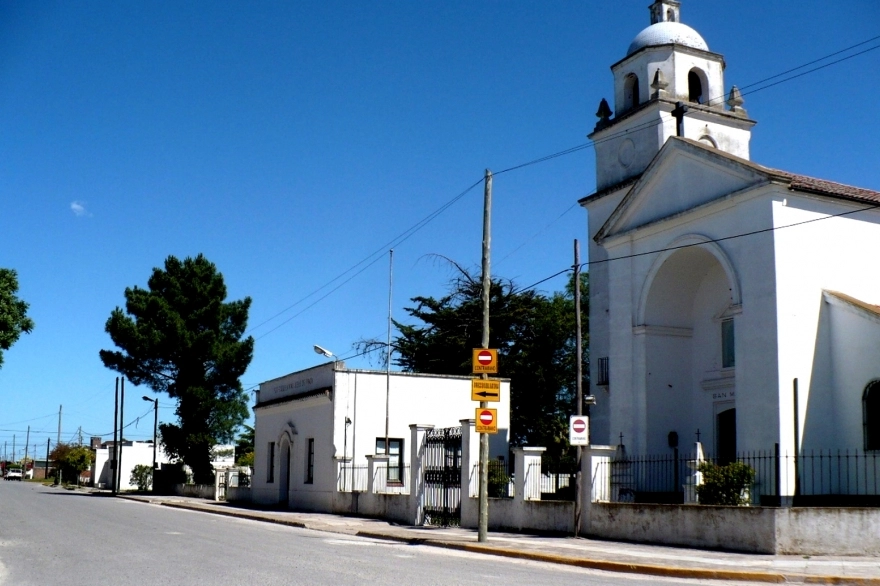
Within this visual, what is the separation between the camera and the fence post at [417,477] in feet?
83.4

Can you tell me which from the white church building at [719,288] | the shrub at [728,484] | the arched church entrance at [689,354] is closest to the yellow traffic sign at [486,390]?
the shrub at [728,484]

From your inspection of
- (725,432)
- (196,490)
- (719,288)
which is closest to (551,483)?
(725,432)

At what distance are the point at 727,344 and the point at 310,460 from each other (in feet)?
54.4

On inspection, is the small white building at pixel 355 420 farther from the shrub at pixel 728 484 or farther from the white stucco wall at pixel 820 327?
the shrub at pixel 728 484

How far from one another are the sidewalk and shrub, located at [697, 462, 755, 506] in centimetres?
183

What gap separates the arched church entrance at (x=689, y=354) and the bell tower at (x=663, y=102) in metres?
8.45

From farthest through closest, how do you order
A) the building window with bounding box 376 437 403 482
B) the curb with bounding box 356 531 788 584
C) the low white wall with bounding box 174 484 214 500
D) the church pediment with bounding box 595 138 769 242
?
the low white wall with bounding box 174 484 214 500 < the building window with bounding box 376 437 403 482 < the church pediment with bounding box 595 138 769 242 < the curb with bounding box 356 531 788 584

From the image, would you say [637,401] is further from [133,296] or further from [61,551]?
[133,296]

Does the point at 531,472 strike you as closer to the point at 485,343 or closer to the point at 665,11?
the point at 485,343

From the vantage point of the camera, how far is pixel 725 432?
1037 inches

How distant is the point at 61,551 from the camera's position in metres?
16.8

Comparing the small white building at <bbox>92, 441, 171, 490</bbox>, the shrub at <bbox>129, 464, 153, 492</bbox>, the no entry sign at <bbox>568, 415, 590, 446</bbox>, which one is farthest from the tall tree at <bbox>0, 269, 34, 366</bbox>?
the small white building at <bbox>92, 441, 171, 490</bbox>

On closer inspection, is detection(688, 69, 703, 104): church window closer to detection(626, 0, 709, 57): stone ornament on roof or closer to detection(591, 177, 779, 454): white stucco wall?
detection(626, 0, 709, 57): stone ornament on roof

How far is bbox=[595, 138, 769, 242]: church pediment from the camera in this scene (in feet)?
78.7
